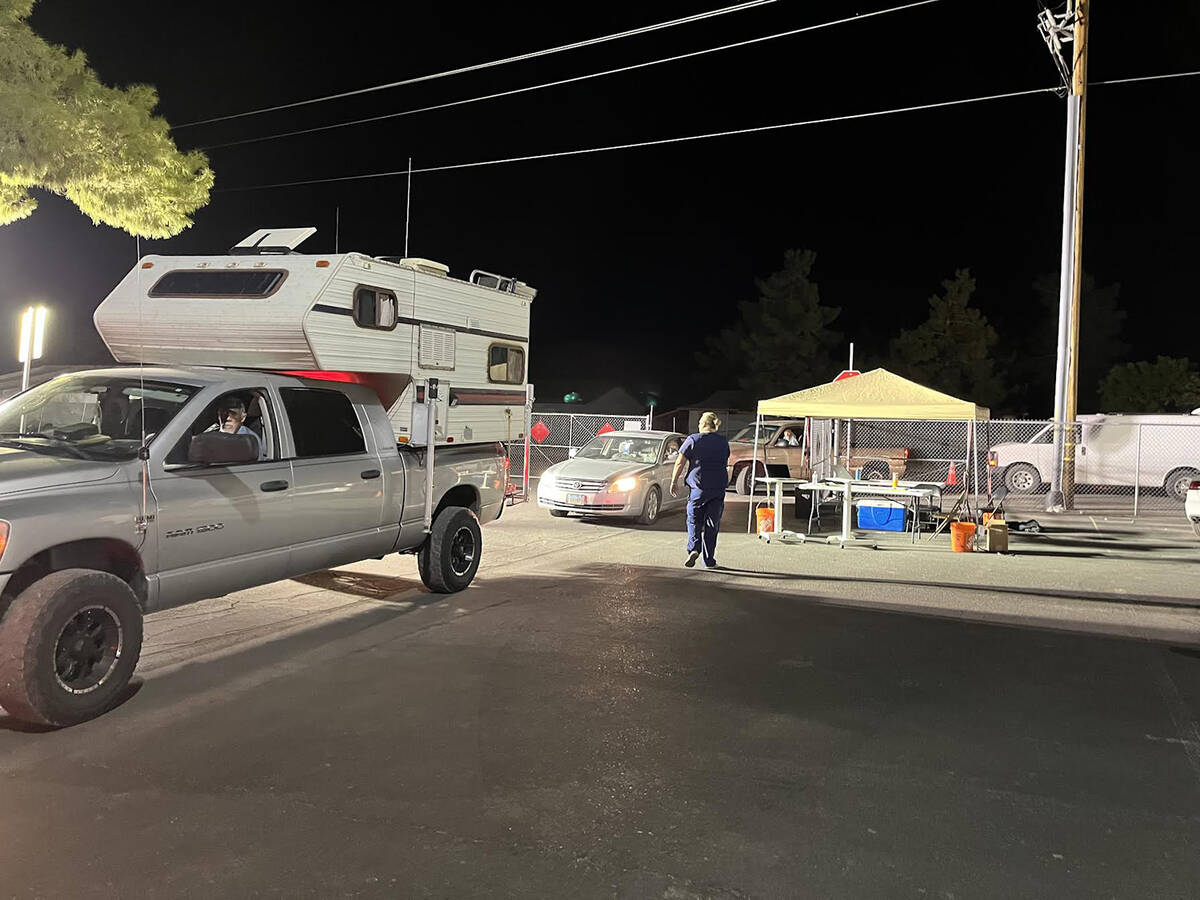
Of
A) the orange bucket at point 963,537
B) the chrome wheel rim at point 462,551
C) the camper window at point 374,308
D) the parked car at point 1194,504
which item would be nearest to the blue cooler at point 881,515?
the orange bucket at point 963,537

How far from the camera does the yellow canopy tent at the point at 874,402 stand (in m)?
13.5

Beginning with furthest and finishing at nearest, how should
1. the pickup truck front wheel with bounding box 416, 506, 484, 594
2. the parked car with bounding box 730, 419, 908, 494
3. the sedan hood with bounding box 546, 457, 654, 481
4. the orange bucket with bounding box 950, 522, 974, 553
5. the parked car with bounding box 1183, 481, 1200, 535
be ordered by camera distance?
the parked car with bounding box 730, 419, 908, 494 < the sedan hood with bounding box 546, 457, 654, 481 < the orange bucket with bounding box 950, 522, 974, 553 < the parked car with bounding box 1183, 481, 1200, 535 < the pickup truck front wheel with bounding box 416, 506, 484, 594

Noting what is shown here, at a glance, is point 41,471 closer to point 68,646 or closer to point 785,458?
point 68,646

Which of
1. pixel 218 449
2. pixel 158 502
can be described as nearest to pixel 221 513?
pixel 158 502

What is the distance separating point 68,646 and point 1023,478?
2075 cm

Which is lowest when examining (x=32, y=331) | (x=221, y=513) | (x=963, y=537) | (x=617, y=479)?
(x=963, y=537)

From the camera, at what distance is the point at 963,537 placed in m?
12.5

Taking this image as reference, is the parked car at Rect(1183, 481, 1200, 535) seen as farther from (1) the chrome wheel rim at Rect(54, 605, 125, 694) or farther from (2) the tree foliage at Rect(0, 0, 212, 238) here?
(2) the tree foliage at Rect(0, 0, 212, 238)

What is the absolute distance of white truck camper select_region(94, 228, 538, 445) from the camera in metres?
7.25

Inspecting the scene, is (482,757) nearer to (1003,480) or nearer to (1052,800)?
(1052,800)

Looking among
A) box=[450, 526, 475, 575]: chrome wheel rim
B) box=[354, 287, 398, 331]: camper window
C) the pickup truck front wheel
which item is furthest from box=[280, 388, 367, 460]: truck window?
box=[450, 526, 475, 575]: chrome wheel rim

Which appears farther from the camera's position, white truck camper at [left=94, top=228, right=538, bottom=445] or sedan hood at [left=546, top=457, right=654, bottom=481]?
sedan hood at [left=546, top=457, right=654, bottom=481]

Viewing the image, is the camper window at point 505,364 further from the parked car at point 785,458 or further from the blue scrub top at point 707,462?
the parked car at point 785,458

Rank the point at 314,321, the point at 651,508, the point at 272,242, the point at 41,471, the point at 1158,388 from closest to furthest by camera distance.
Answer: the point at 41,471 < the point at 314,321 < the point at 272,242 < the point at 651,508 < the point at 1158,388
